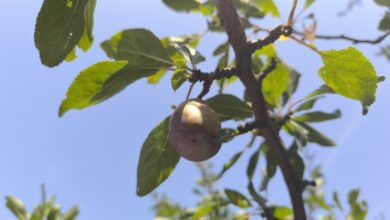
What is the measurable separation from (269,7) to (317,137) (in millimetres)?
1191

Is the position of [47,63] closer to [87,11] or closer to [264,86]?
[87,11]

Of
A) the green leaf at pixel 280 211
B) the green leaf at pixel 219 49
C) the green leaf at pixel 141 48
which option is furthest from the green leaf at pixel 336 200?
the green leaf at pixel 141 48

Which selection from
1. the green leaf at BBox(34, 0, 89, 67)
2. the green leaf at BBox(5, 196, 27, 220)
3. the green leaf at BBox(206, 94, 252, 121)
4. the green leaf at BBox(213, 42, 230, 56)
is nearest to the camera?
the green leaf at BBox(34, 0, 89, 67)

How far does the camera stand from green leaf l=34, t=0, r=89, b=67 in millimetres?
1706

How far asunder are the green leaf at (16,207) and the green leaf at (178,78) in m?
2.57

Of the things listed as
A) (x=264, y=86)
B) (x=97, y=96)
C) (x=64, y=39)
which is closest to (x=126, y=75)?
(x=97, y=96)

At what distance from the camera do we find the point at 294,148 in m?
2.55

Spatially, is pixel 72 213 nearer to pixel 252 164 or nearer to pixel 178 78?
pixel 252 164

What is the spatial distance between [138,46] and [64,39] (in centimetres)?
39

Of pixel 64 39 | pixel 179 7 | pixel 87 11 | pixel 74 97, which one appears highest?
pixel 179 7

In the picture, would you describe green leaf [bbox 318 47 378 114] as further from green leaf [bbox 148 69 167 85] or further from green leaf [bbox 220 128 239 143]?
green leaf [bbox 148 69 167 85]

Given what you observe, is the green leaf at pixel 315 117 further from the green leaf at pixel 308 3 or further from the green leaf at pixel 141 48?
the green leaf at pixel 141 48

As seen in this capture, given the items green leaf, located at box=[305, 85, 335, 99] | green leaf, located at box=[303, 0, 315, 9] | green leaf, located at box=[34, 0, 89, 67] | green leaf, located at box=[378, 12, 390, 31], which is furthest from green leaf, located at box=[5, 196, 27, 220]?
green leaf, located at box=[378, 12, 390, 31]

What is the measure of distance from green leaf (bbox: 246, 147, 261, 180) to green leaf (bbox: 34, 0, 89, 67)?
4.99ft
